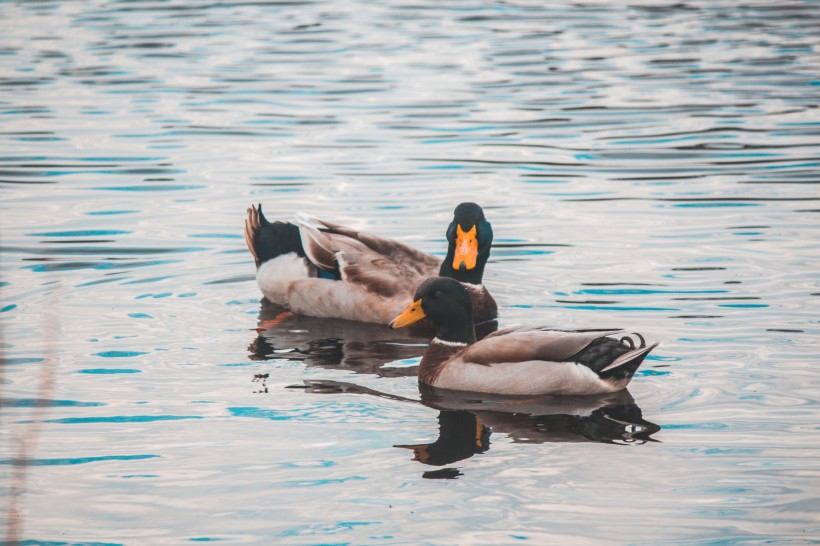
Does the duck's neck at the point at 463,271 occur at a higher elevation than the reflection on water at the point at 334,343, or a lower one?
higher

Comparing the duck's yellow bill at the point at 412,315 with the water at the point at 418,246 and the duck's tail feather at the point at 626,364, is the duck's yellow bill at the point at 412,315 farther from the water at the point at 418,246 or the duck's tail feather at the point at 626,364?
the duck's tail feather at the point at 626,364

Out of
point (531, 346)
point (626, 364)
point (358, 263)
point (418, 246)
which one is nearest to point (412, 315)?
point (531, 346)

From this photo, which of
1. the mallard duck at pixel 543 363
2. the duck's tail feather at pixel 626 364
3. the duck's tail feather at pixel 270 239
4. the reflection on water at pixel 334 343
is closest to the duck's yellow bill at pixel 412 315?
the reflection on water at pixel 334 343

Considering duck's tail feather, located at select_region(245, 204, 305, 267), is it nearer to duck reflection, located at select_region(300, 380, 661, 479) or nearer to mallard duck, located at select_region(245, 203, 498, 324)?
mallard duck, located at select_region(245, 203, 498, 324)

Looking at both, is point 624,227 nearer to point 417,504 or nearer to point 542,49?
point 417,504

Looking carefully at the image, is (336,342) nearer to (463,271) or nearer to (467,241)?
(463,271)

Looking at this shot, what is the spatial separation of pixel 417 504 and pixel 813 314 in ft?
16.4

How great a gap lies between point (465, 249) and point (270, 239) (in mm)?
1941

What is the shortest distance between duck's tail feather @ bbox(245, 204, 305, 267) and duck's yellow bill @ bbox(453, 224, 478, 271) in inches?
60.3

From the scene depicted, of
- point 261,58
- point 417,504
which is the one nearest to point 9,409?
point 417,504

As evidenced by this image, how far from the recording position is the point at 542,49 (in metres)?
28.4

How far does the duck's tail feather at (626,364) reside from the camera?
27.9 ft

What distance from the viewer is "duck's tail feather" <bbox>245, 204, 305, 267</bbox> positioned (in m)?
12.1

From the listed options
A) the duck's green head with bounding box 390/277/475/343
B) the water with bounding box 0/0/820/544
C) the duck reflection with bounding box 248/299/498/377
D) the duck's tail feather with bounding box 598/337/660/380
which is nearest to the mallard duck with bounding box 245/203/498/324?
the duck reflection with bounding box 248/299/498/377
